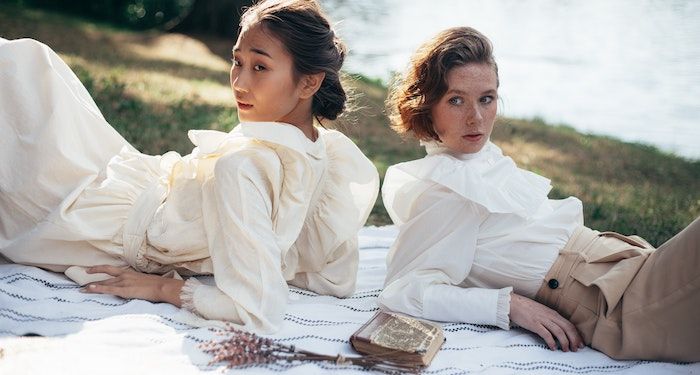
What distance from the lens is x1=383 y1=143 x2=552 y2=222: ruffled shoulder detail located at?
10.4 feet

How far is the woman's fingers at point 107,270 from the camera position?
325 cm

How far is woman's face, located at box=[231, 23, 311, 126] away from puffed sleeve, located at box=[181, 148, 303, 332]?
234mm

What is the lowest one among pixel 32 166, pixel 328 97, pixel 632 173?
pixel 632 173

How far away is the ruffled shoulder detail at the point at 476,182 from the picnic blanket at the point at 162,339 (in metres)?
0.48

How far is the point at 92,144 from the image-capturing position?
11.5 ft

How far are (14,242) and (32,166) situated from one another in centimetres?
31

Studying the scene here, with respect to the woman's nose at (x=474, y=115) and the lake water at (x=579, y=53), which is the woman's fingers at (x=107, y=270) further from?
the lake water at (x=579, y=53)

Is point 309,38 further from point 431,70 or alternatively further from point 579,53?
point 579,53

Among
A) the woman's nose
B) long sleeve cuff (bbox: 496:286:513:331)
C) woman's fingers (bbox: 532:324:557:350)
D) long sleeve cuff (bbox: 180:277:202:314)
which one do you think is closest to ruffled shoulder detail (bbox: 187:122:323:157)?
long sleeve cuff (bbox: 180:277:202:314)

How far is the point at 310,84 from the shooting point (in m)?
3.27

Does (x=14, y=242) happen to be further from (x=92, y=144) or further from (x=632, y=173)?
(x=632, y=173)

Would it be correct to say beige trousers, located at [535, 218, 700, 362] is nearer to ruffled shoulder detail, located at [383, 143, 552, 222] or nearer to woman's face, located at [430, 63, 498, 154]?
ruffled shoulder detail, located at [383, 143, 552, 222]

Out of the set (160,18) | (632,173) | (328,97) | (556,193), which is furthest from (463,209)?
(160,18)

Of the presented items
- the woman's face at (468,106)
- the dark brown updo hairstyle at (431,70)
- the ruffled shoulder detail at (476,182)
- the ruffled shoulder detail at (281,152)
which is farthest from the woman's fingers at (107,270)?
the woman's face at (468,106)
